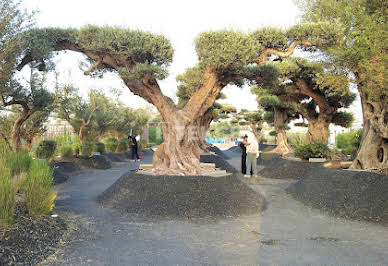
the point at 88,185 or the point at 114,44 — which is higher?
the point at 114,44

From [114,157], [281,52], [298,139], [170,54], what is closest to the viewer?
[170,54]

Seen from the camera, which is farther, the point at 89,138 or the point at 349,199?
the point at 89,138

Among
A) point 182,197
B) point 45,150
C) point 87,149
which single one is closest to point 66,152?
point 87,149

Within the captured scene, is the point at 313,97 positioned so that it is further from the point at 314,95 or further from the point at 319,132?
the point at 319,132

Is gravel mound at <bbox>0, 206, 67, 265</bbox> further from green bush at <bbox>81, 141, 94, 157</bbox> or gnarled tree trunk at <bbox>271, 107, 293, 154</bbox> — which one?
gnarled tree trunk at <bbox>271, 107, 293, 154</bbox>

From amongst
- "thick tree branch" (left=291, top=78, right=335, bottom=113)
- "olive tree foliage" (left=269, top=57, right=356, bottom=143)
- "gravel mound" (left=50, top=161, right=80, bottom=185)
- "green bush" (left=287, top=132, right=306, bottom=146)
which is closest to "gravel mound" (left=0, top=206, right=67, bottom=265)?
"gravel mound" (left=50, top=161, right=80, bottom=185)

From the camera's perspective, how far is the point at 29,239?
4293mm

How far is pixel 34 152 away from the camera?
503 inches

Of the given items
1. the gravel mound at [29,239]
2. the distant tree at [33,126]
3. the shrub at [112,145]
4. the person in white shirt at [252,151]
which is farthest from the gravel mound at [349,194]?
the shrub at [112,145]

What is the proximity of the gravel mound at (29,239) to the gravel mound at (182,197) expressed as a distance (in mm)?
1814

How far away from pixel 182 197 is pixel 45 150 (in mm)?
8098

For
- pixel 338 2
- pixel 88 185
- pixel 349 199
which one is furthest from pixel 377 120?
pixel 88 185

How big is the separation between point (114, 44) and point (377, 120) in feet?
21.2

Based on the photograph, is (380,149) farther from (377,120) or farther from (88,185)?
(88,185)
